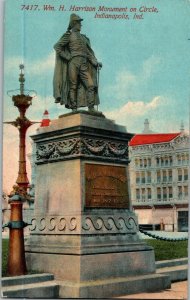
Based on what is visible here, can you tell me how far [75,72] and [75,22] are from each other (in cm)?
71

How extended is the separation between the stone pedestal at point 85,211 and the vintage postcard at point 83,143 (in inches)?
0.6

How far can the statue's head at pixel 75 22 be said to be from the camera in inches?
287

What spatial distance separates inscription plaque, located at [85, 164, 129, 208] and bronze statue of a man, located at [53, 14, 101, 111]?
988mm

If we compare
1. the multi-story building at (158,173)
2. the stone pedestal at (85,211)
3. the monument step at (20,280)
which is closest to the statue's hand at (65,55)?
the stone pedestal at (85,211)

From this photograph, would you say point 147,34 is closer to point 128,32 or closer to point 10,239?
point 128,32

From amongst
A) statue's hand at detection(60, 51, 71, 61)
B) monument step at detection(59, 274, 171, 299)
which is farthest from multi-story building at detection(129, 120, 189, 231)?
statue's hand at detection(60, 51, 71, 61)

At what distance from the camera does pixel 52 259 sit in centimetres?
702

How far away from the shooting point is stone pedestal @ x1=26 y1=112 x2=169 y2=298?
6.77 meters

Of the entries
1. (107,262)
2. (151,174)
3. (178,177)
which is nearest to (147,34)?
(107,262)

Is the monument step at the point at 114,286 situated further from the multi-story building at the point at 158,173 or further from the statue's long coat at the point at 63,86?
the multi-story building at the point at 158,173

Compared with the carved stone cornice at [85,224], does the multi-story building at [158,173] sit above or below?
above

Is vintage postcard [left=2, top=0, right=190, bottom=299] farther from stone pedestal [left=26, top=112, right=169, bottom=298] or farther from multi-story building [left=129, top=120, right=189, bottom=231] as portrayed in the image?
multi-story building [left=129, top=120, right=189, bottom=231]

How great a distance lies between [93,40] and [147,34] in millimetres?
780

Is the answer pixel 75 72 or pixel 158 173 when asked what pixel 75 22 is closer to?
pixel 75 72
